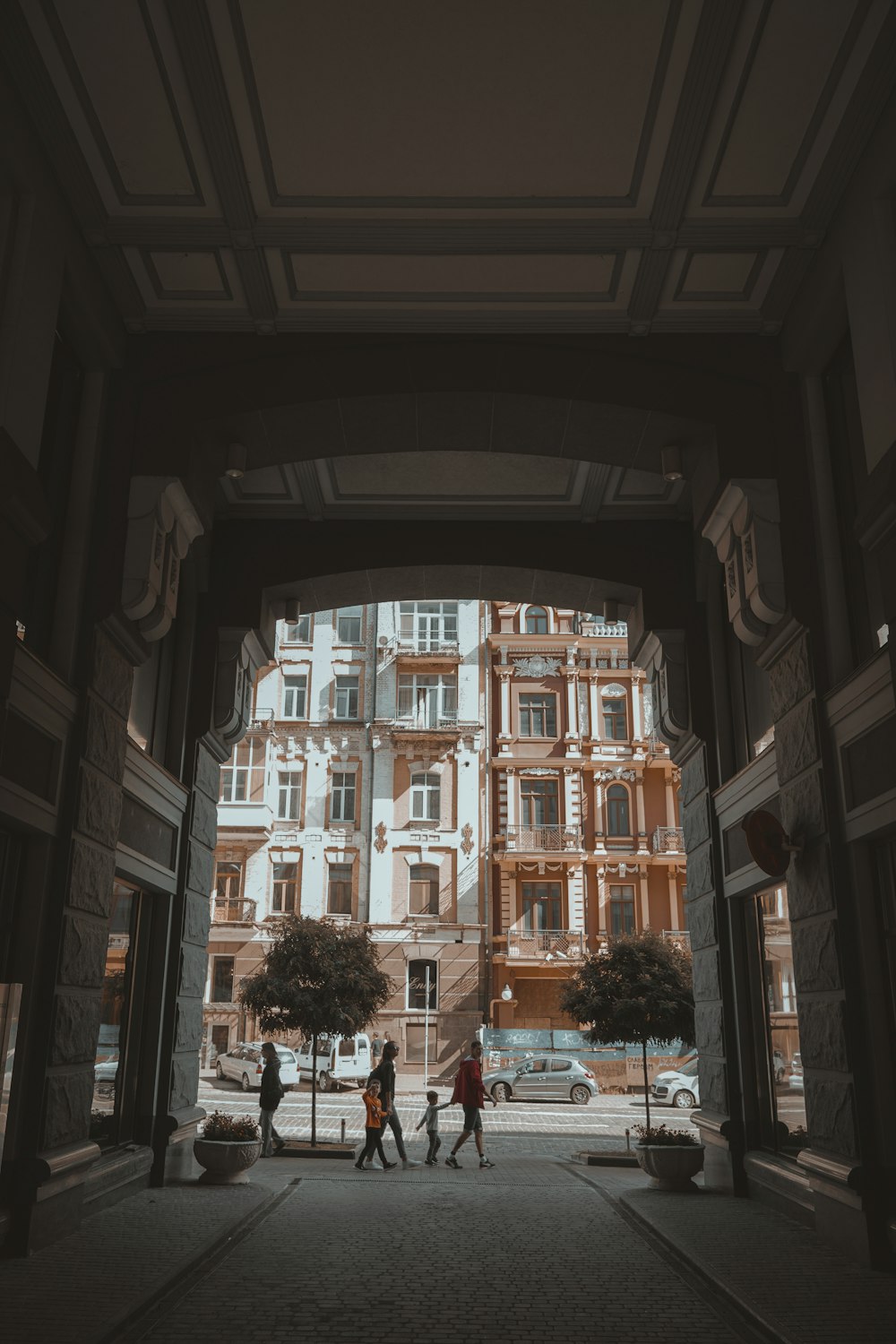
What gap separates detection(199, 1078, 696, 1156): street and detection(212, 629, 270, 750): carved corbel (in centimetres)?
912

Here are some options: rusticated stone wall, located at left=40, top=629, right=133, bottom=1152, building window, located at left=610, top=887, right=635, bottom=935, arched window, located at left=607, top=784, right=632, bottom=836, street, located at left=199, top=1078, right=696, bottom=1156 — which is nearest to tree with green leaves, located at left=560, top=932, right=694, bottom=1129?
street, located at left=199, top=1078, right=696, bottom=1156

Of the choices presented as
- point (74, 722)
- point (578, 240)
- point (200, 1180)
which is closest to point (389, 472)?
point (578, 240)

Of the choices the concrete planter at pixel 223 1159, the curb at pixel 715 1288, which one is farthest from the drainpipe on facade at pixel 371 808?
the curb at pixel 715 1288

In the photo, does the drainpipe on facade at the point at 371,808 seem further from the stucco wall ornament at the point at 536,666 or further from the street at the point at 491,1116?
the street at the point at 491,1116

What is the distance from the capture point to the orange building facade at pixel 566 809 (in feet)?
124

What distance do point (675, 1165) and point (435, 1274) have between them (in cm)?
487

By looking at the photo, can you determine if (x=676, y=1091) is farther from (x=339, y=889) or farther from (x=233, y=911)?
(x=233, y=911)

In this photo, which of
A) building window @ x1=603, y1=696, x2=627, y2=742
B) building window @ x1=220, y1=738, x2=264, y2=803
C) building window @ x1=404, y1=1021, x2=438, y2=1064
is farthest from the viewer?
building window @ x1=603, y1=696, x2=627, y2=742

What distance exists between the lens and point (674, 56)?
7.35 m

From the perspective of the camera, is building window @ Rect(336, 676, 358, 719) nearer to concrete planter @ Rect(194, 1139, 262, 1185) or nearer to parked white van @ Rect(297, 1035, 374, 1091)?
parked white van @ Rect(297, 1035, 374, 1091)

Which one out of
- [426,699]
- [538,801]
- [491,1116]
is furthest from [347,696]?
[491,1116]

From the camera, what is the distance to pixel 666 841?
A: 38844 mm

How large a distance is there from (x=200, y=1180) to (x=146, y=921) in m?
2.73

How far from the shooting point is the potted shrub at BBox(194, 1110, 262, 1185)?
443 inches
